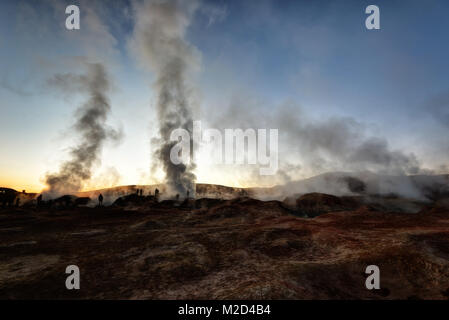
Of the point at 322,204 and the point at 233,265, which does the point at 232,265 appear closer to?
the point at 233,265

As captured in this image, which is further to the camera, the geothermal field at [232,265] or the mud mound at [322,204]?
the mud mound at [322,204]

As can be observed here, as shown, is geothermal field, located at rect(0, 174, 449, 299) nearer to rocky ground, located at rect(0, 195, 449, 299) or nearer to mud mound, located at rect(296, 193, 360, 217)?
rocky ground, located at rect(0, 195, 449, 299)

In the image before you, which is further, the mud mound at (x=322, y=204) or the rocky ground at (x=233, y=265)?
the mud mound at (x=322, y=204)

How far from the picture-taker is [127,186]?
130750mm

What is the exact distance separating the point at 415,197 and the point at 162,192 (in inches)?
2919

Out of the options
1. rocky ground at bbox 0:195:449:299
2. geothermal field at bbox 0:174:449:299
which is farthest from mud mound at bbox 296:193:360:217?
geothermal field at bbox 0:174:449:299

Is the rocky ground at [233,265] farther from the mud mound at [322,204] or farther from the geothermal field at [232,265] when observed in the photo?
the mud mound at [322,204]

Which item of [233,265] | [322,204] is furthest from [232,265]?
[322,204]

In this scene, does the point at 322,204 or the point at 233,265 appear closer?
the point at 233,265

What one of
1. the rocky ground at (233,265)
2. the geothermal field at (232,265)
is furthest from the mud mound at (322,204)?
the geothermal field at (232,265)

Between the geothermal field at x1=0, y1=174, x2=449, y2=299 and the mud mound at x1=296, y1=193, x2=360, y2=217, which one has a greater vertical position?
the geothermal field at x1=0, y1=174, x2=449, y2=299

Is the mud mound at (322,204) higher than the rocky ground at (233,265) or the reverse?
the reverse
